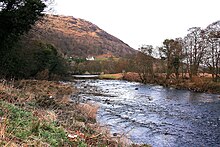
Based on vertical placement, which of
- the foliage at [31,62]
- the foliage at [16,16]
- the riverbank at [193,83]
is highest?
the foliage at [16,16]

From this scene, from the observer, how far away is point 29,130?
21.9ft

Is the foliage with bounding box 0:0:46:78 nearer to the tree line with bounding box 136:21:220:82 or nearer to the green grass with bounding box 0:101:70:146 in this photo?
the green grass with bounding box 0:101:70:146

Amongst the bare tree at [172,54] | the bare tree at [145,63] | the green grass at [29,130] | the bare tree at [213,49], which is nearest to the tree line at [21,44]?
the green grass at [29,130]

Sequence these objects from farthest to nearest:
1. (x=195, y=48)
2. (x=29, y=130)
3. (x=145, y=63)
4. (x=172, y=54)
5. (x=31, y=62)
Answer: (x=145, y=63) → (x=172, y=54) → (x=195, y=48) → (x=31, y=62) → (x=29, y=130)

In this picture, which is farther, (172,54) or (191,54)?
(172,54)

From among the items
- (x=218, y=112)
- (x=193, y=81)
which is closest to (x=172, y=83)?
(x=193, y=81)

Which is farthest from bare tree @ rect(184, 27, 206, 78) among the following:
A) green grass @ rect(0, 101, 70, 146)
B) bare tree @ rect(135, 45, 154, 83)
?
green grass @ rect(0, 101, 70, 146)

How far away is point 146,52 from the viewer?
6191 cm

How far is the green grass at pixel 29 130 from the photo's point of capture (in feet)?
20.1

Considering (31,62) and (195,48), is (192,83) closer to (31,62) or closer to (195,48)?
(195,48)

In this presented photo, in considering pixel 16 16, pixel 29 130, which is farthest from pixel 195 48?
pixel 29 130

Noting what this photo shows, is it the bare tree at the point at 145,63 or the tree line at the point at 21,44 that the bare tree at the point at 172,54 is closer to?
the bare tree at the point at 145,63

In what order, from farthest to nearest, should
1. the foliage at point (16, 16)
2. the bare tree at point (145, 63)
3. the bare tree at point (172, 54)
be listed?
the bare tree at point (145, 63) → the bare tree at point (172, 54) → the foliage at point (16, 16)

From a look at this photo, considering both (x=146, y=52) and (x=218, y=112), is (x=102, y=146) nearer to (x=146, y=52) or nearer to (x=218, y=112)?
(x=218, y=112)
